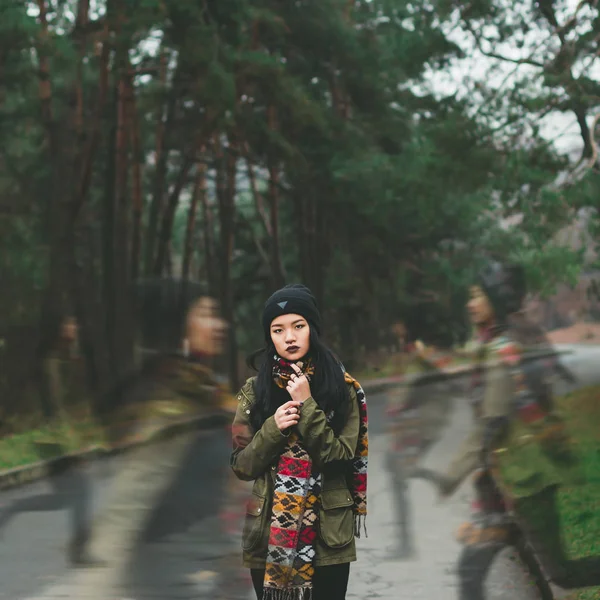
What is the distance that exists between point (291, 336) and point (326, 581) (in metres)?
0.82

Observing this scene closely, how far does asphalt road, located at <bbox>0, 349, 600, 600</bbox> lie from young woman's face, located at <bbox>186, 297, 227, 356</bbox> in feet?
7.42

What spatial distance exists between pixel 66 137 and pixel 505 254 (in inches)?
1139

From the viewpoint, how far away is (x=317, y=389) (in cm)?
421

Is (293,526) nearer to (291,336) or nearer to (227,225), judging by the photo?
(291,336)

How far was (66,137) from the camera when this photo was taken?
20.9 meters

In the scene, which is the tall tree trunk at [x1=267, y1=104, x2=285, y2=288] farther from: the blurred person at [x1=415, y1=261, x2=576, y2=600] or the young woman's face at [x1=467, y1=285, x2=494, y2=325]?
the blurred person at [x1=415, y1=261, x2=576, y2=600]

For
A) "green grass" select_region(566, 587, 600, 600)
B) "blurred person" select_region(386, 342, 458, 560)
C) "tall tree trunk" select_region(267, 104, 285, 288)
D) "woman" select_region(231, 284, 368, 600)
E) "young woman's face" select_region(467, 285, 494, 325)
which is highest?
"tall tree trunk" select_region(267, 104, 285, 288)

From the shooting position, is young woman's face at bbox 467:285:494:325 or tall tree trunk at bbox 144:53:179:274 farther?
tall tree trunk at bbox 144:53:179:274

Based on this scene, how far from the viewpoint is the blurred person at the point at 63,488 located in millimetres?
9775

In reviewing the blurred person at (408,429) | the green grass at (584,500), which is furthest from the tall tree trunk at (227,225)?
the blurred person at (408,429)

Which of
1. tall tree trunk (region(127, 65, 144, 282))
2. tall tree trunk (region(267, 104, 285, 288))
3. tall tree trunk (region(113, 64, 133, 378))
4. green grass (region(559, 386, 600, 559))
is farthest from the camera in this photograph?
tall tree trunk (region(267, 104, 285, 288))

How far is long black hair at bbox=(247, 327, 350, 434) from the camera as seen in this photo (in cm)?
421

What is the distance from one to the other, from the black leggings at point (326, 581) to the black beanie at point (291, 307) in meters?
0.79

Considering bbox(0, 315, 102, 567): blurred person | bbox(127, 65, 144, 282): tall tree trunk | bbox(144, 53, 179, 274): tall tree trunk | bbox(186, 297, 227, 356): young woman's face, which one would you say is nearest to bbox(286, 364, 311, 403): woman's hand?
bbox(186, 297, 227, 356): young woman's face
